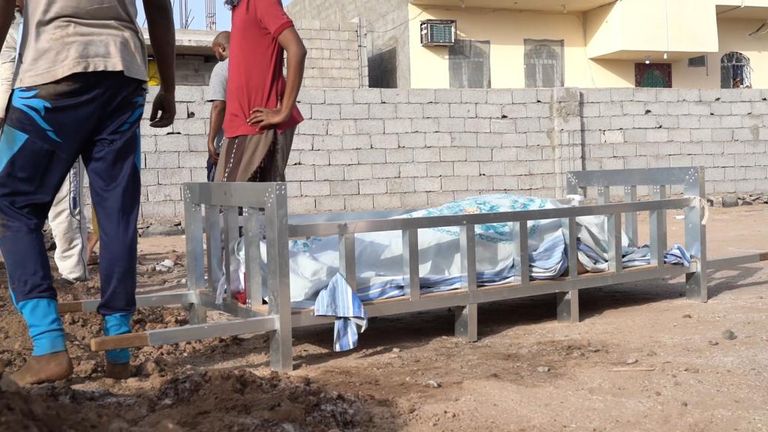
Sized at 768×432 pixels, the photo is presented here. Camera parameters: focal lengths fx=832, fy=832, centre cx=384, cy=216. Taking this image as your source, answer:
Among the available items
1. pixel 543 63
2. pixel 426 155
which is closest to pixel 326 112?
pixel 426 155

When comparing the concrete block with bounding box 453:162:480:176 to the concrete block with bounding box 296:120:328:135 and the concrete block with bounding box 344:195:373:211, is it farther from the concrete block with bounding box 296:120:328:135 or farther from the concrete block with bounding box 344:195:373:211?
the concrete block with bounding box 296:120:328:135

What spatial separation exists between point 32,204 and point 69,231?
7.75ft

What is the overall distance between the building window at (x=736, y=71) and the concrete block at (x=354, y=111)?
540 inches

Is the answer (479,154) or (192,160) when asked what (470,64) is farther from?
(192,160)

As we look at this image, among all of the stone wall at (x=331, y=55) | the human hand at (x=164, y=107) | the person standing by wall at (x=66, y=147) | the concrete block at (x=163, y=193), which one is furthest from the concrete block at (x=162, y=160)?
the person standing by wall at (x=66, y=147)

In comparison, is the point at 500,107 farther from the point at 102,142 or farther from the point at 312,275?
the point at 102,142

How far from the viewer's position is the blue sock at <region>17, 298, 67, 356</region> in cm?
260

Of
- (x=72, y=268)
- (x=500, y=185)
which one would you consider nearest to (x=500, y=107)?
(x=500, y=185)

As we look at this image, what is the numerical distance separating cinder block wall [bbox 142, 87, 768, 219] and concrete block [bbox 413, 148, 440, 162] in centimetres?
1

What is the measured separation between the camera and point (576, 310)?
4.22m

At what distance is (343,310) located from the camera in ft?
11.1

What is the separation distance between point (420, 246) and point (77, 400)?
81.2 inches

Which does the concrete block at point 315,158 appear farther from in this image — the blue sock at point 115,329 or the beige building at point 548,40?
the blue sock at point 115,329

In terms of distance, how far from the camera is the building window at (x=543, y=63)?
63.3 ft
